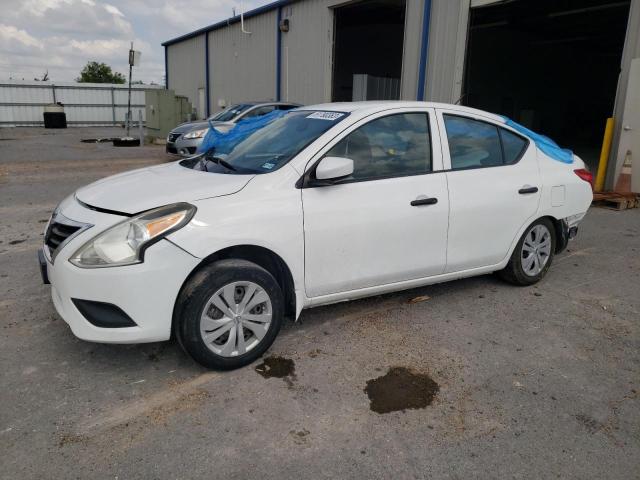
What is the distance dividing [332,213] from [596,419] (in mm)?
1905

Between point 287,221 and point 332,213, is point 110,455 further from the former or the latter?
point 332,213

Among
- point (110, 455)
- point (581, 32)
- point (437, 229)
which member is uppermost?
point (581, 32)

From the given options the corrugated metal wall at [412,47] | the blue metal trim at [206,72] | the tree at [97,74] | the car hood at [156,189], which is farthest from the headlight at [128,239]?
the tree at [97,74]

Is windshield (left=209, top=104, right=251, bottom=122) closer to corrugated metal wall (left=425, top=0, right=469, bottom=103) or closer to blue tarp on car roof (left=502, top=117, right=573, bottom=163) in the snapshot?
corrugated metal wall (left=425, top=0, right=469, bottom=103)

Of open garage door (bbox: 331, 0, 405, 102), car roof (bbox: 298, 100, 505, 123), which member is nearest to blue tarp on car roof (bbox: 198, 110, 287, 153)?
car roof (bbox: 298, 100, 505, 123)

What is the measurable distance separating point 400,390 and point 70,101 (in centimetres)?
3221

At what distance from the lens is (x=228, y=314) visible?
Answer: 3.14 metres

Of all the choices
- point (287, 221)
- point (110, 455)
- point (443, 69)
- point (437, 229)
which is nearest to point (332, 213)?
point (287, 221)

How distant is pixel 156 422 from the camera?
276cm

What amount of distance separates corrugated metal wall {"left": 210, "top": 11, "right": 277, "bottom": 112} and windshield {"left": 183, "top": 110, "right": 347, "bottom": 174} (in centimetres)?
1495

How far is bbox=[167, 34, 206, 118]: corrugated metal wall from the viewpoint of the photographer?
81.7 ft

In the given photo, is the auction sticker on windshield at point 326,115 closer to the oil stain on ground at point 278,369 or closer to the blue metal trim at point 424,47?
the oil stain on ground at point 278,369

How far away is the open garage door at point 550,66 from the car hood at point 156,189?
16.7 metres

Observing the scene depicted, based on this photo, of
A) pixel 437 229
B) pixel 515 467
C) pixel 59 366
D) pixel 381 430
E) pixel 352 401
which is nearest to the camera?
pixel 515 467
